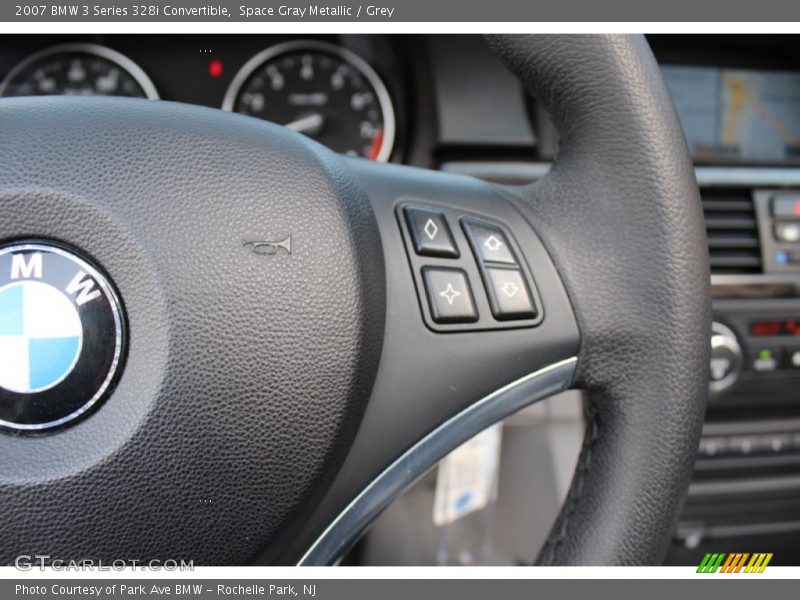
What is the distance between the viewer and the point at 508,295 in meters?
0.65

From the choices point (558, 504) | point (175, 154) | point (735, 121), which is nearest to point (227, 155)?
point (175, 154)

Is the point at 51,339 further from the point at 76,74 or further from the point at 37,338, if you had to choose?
the point at 76,74

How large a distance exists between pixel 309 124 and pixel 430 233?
762 millimetres

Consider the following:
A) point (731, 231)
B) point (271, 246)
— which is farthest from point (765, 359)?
point (271, 246)

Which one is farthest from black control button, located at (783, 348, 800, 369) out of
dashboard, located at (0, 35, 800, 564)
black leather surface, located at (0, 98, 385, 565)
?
black leather surface, located at (0, 98, 385, 565)

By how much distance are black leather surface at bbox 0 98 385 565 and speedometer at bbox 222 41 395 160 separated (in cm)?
75

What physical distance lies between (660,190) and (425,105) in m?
0.75

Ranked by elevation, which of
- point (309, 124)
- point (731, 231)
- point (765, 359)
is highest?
point (309, 124)

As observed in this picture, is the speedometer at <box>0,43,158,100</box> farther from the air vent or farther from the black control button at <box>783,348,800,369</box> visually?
the black control button at <box>783,348,800,369</box>

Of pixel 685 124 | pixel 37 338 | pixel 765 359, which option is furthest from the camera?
pixel 685 124

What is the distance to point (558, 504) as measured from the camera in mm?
1389

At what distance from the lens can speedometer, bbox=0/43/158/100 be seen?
4.26 ft

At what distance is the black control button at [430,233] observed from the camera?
64 centimetres

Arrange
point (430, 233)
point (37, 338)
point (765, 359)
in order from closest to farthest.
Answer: point (37, 338)
point (430, 233)
point (765, 359)
